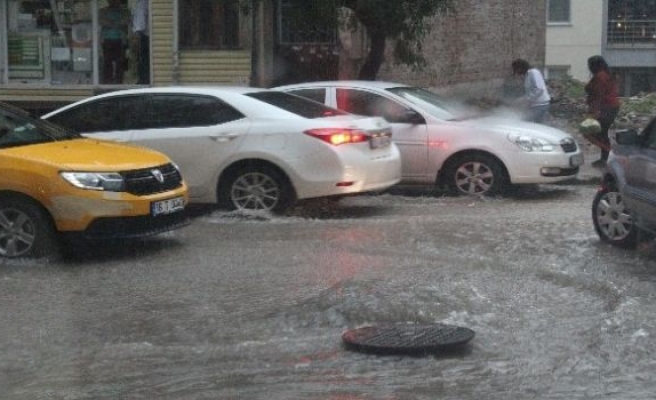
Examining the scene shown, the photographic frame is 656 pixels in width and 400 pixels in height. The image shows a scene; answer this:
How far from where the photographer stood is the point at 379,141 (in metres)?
12.5

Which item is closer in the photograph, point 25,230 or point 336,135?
point 25,230

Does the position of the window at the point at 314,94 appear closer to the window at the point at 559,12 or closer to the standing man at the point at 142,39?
the standing man at the point at 142,39

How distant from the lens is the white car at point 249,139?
12016 millimetres

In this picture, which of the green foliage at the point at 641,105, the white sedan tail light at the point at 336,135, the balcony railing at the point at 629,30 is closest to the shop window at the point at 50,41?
the white sedan tail light at the point at 336,135

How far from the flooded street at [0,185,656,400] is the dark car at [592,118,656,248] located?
0.78 ft

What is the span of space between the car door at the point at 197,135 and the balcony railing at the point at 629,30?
3927cm

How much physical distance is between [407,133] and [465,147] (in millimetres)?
726

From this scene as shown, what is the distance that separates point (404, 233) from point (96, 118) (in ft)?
12.6

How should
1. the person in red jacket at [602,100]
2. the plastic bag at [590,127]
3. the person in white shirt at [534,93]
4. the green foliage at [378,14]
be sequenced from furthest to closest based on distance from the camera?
the person in white shirt at [534,93] → the person in red jacket at [602,100] → the green foliage at [378,14] → the plastic bag at [590,127]

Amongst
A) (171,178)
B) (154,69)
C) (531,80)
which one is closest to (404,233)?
(171,178)

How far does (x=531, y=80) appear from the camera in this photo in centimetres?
1761

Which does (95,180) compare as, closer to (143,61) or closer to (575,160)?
(575,160)

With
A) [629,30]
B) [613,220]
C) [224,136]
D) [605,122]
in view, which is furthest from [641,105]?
[629,30]

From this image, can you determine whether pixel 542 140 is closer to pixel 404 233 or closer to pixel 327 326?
pixel 404 233
